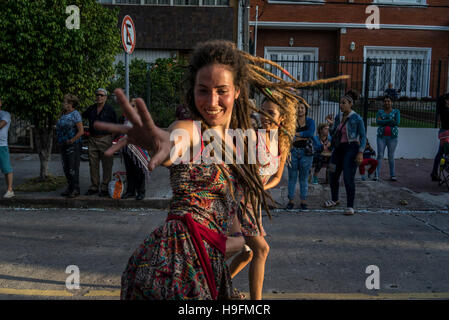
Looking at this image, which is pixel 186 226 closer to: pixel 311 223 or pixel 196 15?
pixel 311 223

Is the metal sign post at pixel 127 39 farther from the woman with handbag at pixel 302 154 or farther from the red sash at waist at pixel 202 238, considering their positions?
the red sash at waist at pixel 202 238

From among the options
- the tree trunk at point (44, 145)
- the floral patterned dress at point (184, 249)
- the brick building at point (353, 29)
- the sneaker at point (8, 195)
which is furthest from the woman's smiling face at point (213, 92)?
the brick building at point (353, 29)

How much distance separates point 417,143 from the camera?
46.9ft

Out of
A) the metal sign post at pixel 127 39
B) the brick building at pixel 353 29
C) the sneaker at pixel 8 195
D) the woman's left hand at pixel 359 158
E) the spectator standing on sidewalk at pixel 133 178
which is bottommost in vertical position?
the sneaker at pixel 8 195

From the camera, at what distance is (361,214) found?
758 cm

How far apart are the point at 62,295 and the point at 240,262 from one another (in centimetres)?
169

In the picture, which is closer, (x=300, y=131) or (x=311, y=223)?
(x=311, y=223)

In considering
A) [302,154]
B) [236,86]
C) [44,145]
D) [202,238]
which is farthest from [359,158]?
[44,145]

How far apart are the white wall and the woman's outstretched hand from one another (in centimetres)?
1328

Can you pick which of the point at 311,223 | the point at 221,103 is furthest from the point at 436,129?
the point at 221,103

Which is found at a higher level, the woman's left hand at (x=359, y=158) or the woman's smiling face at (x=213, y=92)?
the woman's smiling face at (x=213, y=92)

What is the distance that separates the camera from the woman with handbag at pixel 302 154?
7609 millimetres

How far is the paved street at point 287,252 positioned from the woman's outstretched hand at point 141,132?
270 cm
